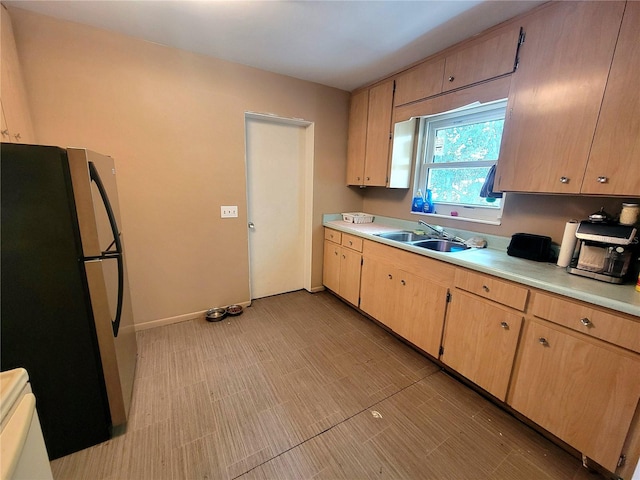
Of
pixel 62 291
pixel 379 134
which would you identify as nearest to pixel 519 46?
pixel 379 134

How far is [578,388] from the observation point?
1.28 metres

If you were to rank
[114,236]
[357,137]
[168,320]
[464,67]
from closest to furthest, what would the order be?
[114,236] < [464,67] < [168,320] < [357,137]

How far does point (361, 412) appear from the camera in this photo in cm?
162

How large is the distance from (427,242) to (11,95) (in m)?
3.13

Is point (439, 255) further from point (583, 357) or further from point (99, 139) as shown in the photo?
point (99, 139)

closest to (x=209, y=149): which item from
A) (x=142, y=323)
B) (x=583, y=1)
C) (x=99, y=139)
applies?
(x=99, y=139)

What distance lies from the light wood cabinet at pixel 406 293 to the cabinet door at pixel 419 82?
1.37m

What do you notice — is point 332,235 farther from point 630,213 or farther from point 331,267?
point 630,213

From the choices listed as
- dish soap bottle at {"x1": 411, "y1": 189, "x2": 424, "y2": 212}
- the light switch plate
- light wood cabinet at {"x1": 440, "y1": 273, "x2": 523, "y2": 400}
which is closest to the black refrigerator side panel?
the light switch plate

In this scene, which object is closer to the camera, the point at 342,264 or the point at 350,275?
the point at 350,275

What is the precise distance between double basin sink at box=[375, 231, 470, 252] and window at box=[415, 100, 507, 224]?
27 centimetres

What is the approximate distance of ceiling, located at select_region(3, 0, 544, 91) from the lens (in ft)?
5.30

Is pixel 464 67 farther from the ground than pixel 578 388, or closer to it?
farther from the ground

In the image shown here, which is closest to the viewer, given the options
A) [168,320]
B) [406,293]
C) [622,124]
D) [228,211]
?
[622,124]
